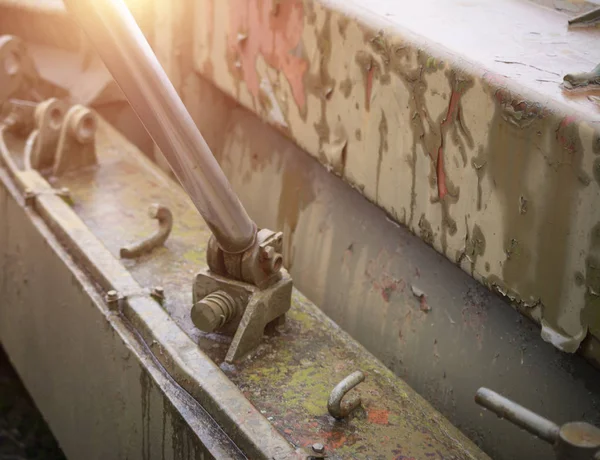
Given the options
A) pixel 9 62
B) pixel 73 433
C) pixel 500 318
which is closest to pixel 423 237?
pixel 500 318

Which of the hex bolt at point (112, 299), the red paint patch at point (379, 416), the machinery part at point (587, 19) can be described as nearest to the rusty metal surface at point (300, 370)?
the red paint patch at point (379, 416)

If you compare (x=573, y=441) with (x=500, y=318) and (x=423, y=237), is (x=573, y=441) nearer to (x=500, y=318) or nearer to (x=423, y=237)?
(x=500, y=318)

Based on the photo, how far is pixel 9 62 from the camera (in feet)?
8.97

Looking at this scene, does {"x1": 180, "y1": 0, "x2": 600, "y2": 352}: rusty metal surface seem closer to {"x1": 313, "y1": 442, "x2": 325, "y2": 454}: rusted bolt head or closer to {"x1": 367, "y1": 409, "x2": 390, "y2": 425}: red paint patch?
{"x1": 367, "y1": 409, "x2": 390, "y2": 425}: red paint patch

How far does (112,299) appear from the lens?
2012 mm

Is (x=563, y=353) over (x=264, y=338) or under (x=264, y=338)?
over

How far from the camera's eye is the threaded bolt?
184 cm

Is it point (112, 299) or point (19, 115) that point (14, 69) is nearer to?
point (19, 115)

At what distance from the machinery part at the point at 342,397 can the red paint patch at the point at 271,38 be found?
0.82 metres

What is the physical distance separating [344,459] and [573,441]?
1.53ft

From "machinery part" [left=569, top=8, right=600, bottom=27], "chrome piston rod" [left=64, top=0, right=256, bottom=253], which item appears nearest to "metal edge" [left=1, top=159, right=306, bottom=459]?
"chrome piston rod" [left=64, top=0, right=256, bottom=253]

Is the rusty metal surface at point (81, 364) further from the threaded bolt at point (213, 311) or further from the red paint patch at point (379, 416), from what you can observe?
the red paint patch at point (379, 416)

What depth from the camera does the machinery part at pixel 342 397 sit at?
1.70 meters

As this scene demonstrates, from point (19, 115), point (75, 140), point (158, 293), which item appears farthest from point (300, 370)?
point (19, 115)
